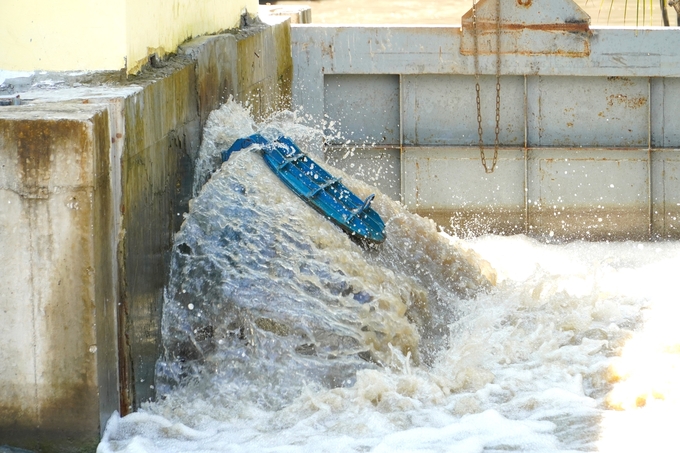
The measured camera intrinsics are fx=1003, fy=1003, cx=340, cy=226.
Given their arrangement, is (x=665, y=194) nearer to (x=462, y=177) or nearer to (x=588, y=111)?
(x=588, y=111)

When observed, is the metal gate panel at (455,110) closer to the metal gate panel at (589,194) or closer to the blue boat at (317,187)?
the metal gate panel at (589,194)

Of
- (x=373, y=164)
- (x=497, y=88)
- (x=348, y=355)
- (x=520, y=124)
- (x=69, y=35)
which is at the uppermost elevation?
(x=69, y=35)

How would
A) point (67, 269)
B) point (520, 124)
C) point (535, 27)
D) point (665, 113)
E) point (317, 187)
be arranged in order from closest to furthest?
point (67, 269) → point (317, 187) → point (535, 27) → point (665, 113) → point (520, 124)

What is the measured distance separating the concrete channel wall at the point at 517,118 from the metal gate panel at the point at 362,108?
1 cm

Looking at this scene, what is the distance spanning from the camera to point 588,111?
1016 centimetres

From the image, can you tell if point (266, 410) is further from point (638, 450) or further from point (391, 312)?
point (638, 450)

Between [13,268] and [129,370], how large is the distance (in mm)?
853

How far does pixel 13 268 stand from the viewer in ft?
15.1

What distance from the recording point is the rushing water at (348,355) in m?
5.09

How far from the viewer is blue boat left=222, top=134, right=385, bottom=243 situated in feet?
22.1

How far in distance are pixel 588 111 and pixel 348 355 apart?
5369mm

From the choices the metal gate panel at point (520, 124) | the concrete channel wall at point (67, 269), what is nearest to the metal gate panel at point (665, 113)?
the metal gate panel at point (520, 124)

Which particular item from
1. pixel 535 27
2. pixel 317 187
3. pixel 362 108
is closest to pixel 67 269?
pixel 317 187

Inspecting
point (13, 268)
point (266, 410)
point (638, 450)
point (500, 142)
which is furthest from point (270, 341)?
point (500, 142)
